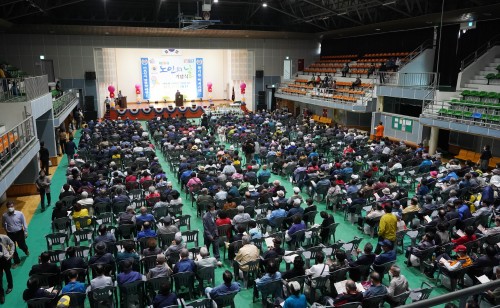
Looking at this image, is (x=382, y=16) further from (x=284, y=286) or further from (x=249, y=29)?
(x=284, y=286)

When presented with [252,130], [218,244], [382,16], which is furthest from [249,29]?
[218,244]

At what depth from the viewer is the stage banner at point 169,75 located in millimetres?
40844

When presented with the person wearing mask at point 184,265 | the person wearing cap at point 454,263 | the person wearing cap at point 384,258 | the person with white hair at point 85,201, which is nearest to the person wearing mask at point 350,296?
the person wearing cap at point 384,258

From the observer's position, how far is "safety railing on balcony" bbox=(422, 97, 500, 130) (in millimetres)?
17781

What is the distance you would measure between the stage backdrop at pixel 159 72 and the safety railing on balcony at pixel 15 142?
86.9ft

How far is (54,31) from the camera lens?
30.7 meters

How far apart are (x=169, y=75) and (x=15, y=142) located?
30.1m

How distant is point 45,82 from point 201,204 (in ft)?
36.3

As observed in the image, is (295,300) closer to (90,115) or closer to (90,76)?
(90,115)

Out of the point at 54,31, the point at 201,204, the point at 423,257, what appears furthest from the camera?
the point at 54,31

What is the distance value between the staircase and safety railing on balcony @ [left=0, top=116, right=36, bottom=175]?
22.2 metres

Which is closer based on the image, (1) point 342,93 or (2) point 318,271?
(2) point 318,271

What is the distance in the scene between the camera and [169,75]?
136ft

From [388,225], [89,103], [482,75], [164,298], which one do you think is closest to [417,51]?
[482,75]
